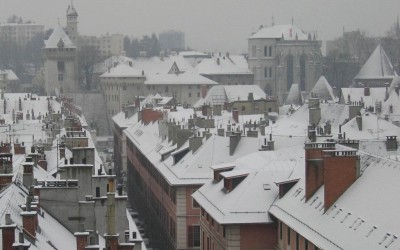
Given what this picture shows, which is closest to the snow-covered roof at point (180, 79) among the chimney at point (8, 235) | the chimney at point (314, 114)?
the chimney at point (314, 114)

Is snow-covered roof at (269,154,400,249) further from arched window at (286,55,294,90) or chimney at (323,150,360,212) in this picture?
arched window at (286,55,294,90)

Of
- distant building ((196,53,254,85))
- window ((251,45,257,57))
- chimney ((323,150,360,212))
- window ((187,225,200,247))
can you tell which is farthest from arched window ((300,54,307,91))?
chimney ((323,150,360,212))

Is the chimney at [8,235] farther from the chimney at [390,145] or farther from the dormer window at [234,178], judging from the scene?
the chimney at [390,145]

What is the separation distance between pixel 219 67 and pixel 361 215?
13321 cm

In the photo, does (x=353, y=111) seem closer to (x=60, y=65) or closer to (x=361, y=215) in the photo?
(x=361, y=215)

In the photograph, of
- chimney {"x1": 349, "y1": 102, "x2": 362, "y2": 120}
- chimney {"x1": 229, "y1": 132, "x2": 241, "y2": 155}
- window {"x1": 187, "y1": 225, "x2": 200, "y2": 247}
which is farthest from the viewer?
chimney {"x1": 349, "y1": 102, "x2": 362, "y2": 120}

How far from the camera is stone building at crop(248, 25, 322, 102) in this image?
163 meters

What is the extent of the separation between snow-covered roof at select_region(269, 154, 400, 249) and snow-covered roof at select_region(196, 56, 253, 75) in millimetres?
→ 126496

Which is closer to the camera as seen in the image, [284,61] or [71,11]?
[284,61]

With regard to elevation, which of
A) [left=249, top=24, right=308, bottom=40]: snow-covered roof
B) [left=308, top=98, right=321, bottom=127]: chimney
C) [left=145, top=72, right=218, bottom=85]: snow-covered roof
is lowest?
[left=308, top=98, right=321, bottom=127]: chimney

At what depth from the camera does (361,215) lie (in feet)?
107

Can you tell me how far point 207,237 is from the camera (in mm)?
46969

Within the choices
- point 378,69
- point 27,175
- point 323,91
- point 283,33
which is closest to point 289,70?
Answer: point 283,33

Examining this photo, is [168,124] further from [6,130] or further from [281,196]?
[281,196]
